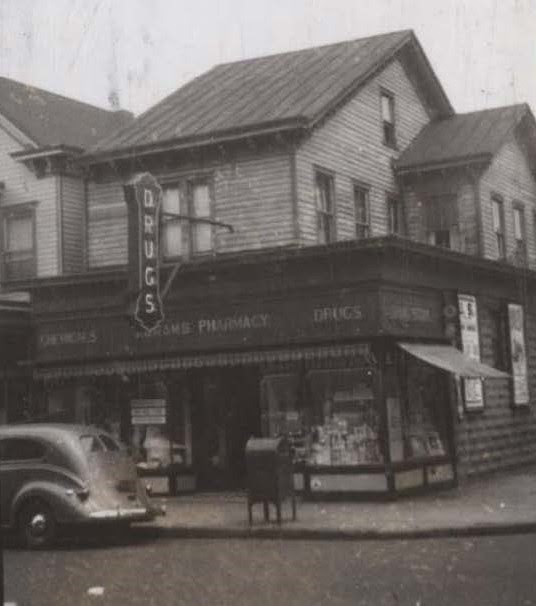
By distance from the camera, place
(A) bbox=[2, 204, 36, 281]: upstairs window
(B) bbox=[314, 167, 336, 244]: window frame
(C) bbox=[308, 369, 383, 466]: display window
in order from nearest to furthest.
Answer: (C) bbox=[308, 369, 383, 466]: display window < (B) bbox=[314, 167, 336, 244]: window frame < (A) bbox=[2, 204, 36, 281]: upstairs window

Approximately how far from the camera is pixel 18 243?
990 inches

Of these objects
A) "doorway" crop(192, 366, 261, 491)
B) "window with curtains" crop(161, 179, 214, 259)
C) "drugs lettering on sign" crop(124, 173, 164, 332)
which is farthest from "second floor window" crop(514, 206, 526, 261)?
"drugs lettering on sign" crop(124, 173, 164, 332)

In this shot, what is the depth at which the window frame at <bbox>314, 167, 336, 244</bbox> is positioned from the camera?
22547 millimetres

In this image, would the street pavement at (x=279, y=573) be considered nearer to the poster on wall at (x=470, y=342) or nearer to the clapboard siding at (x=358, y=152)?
the poster on wall at (x=470, y=342)

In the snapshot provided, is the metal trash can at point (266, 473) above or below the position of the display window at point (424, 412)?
below

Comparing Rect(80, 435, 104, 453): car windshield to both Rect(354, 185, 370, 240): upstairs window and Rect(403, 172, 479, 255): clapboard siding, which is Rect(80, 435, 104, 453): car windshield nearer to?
Rect(354, 185, 370, 240): upstairs window

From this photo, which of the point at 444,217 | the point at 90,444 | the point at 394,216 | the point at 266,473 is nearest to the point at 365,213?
the point at 394,216

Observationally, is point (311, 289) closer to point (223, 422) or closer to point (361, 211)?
point (223, 422)

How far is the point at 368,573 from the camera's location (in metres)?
11.3

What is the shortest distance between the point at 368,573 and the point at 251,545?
3.37 metres

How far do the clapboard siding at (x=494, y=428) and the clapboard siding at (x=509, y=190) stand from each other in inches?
92.4

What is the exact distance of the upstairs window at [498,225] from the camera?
26438 millimetres

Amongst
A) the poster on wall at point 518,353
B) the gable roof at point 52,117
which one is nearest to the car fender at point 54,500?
the gable roof at point 52,117

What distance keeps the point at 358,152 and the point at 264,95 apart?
8.54 ft
